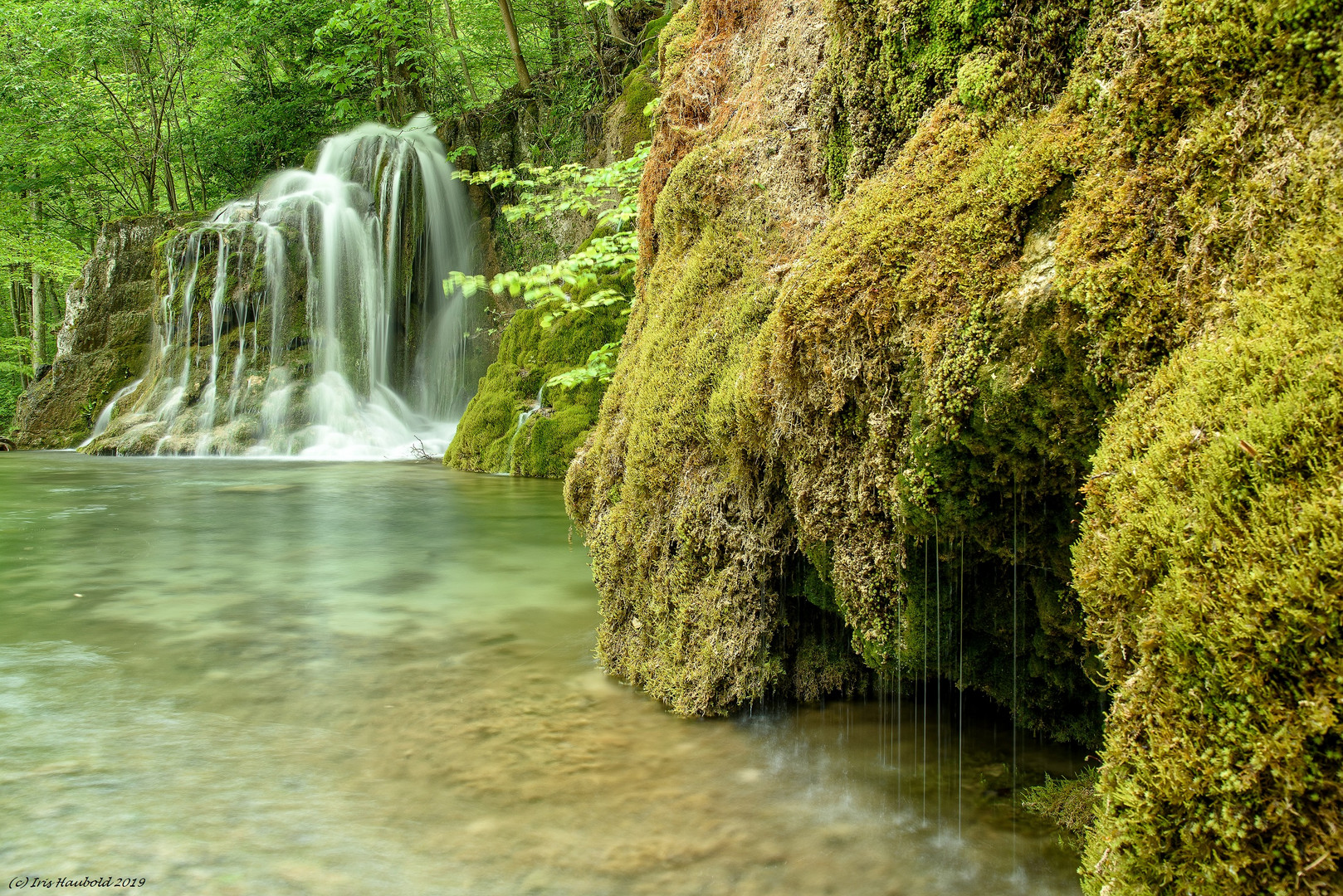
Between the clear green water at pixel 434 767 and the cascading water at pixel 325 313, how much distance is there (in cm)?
1465

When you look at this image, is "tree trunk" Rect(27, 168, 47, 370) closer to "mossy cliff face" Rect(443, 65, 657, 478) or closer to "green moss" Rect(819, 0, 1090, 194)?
"mossy cliff face" Rect(443, 65, 657, 478)

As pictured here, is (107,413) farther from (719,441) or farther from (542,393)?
(719,441)

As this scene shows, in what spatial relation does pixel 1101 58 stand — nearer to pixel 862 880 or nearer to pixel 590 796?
pixel 862 880

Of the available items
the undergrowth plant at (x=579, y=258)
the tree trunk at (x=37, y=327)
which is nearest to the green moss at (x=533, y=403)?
the undergrowth plant at (x=579, y=258)

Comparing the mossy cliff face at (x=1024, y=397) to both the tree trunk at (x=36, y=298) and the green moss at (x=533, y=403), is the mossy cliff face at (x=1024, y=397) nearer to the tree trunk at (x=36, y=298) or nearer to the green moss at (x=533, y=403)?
the green moss at (x=533, y=403)

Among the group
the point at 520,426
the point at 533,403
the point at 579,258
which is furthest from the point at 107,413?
the point at 579,258

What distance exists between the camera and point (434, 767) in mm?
3277

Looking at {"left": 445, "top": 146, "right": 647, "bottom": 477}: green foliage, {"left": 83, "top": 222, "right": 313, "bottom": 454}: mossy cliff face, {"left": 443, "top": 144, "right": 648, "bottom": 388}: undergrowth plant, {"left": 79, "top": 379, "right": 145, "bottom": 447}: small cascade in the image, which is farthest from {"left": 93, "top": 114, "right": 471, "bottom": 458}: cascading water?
{"left": 443, "top": 144, "right": 648, "bottom": 388}: undergrowth plant

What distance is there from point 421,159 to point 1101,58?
72.5 feet

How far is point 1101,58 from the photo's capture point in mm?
2113

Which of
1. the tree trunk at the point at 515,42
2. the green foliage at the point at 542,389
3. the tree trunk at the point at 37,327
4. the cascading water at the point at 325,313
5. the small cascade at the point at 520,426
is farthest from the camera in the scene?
the tree trunk at the point at 37,327

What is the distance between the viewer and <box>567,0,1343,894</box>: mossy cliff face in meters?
1.30

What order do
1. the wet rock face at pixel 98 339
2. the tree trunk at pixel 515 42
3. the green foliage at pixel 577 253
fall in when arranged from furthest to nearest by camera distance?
1. the wet rock face at pixel 98 339
2. the tree trunk at pixel 515 42
3. the green foliage at pixel 577 253

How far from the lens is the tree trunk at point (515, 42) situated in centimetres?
1917
